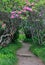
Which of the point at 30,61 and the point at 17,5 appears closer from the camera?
the point at 30,61

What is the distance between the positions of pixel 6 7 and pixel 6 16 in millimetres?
1081

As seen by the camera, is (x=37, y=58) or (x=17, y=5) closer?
(x=37, y=58)

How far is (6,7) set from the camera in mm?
13086

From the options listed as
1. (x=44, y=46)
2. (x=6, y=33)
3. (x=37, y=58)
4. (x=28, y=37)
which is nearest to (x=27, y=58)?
(x=37, y=58)

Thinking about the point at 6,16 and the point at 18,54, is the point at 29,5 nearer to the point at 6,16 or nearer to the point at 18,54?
the point at 6,16

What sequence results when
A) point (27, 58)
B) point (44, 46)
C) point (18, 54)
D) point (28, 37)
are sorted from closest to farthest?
point (27, 58) → point (18, 54) → point (44, 46) → point (28, 37)

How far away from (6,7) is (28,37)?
914cm

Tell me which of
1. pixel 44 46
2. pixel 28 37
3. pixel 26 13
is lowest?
pixel 28 37

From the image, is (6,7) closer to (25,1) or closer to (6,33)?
(25,1)

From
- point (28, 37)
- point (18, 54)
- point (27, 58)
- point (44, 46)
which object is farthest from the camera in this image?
point (28, 37)

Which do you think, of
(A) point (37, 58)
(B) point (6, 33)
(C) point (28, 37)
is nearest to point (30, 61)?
(A) point (37, 58)

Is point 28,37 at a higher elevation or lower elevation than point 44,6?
lower

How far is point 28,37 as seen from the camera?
2191 cm

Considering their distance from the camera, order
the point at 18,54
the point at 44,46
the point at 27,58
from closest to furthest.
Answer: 1. the point at 27,58
2. the point at 18,54
3. the point at 44,46
